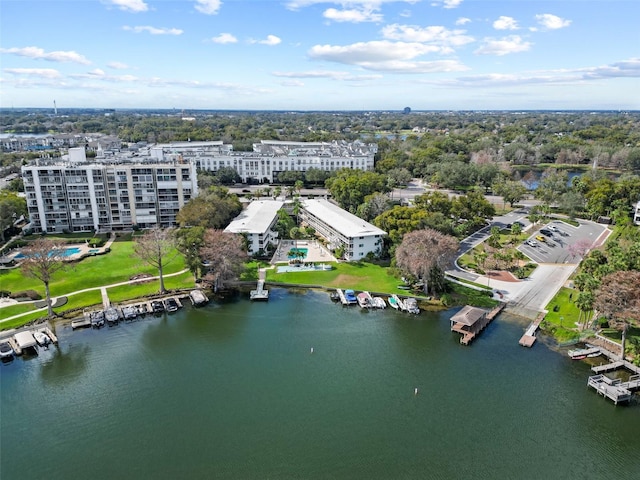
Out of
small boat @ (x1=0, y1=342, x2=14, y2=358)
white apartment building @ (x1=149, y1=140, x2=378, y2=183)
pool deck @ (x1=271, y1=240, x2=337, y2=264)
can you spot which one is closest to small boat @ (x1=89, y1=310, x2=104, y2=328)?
small boat @ (x1=0, y1=342, x2=14, y2=358)

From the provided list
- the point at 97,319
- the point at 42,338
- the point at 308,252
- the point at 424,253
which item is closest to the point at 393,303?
the point at 424,253

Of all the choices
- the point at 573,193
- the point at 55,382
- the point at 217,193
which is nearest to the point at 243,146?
the point at 217,193

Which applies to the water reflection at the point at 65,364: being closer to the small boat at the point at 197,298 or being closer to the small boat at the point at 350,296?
the small boat at the point at 197,298

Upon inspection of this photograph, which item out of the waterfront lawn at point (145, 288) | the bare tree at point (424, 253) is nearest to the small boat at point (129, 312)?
the waterfront lawn at point (145, 288)

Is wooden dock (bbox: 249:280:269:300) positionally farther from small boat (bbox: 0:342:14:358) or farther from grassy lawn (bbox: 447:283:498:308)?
small boat (bbox: 0:342:14:358)

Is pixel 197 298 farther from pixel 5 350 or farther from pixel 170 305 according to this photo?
pixel 5 350

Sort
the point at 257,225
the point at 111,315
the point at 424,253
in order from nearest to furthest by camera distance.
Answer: the point at 111,315 → the point at 424,253 → the point at 257,225

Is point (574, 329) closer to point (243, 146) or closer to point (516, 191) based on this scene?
point (516, 191)

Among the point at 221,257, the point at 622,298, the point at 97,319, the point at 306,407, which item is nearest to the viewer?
the point at 306,407
